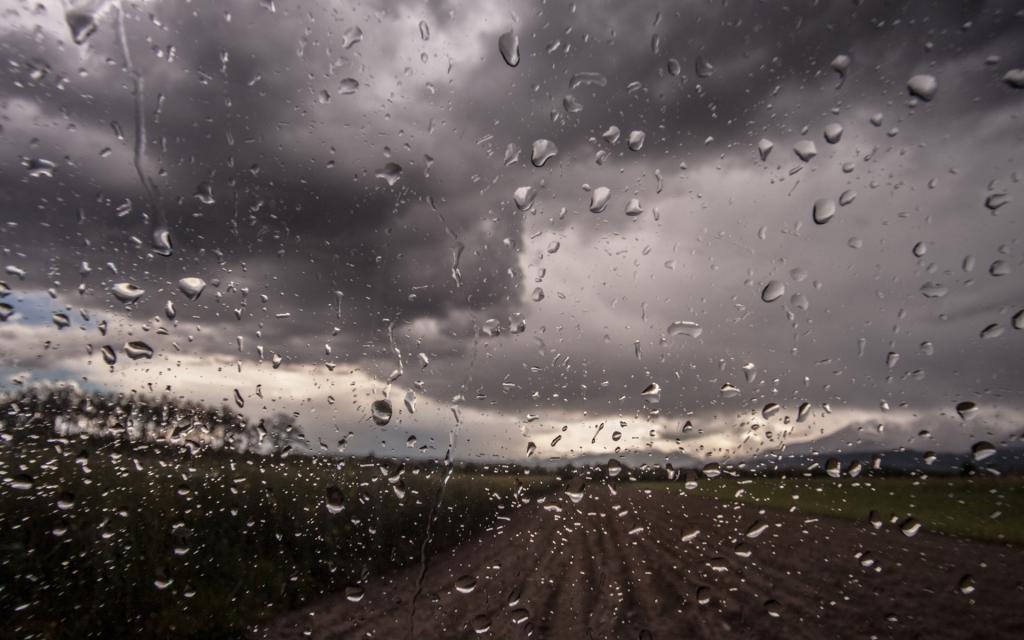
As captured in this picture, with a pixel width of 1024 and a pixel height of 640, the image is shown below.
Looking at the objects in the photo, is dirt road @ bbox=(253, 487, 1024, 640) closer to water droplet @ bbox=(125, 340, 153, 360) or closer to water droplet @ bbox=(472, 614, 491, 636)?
water droplet @ bbox=(472, 614, 491, 636)

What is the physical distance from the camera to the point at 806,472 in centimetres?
204

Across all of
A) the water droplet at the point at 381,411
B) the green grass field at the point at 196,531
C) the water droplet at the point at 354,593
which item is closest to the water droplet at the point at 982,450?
the green grass field at the point at 196,531

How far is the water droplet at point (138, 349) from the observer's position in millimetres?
2174

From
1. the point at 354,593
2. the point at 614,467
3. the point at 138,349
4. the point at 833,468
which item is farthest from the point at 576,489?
the point at 138,349

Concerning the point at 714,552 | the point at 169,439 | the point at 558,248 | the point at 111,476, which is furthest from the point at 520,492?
the point at 111,476

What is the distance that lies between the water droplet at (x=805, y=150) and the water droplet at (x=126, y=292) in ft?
7.35

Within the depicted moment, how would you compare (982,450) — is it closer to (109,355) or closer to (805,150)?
(805,150)

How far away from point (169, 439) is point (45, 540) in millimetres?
527

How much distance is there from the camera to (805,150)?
186 centimetres

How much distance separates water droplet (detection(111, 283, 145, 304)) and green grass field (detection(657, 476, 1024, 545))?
6.79 ft

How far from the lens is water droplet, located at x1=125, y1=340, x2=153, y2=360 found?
2.17 meters

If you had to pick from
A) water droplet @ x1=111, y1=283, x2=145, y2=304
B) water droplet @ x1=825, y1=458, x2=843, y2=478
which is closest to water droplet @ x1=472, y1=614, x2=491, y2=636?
water droplet @ x1=825, y1=458, x2=843, y2=478

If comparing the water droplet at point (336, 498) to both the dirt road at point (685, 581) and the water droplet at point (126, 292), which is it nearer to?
the dirt road at point (685, 581)

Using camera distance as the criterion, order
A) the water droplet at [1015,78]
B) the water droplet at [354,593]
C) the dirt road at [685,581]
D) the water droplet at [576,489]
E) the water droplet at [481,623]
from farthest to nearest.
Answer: the water droplet at [481,623]
the water droplet at [354,593]
the water droplet at [576,489]
the dirt road at [685,581]
the water droplet at [1015,78]
